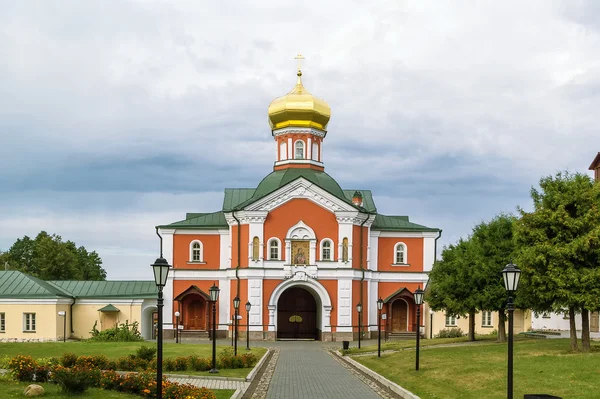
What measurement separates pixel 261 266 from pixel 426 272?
11800 mm

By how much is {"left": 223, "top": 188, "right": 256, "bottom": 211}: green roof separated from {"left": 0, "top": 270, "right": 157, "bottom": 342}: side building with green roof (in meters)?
8.10

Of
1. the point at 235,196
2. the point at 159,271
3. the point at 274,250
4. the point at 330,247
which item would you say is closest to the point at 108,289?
the point at 235,196

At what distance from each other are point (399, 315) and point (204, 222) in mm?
14959

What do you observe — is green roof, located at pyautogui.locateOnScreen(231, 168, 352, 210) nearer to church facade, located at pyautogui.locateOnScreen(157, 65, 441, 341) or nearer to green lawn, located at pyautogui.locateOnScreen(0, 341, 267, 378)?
church facade, located at pyautogui.locateOnScreen(157, 65, 441, 341)

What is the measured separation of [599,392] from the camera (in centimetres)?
1842

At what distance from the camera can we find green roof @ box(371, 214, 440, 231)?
53.9m

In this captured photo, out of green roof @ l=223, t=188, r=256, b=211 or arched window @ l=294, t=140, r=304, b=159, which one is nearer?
arched window @ l=294, t=140, r=304, b=159

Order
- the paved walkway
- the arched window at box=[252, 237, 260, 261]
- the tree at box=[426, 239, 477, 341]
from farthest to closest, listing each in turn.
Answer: the arched window at box=[252, 237, 260, 261]
the tree at box=[426, 239, 477, 341]
the paved walkway

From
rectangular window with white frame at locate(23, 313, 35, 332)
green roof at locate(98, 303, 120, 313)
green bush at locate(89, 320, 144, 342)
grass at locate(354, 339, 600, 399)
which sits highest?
grass at locate(354, 339, 600, 399)

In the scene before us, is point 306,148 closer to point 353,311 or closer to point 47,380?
point 353,311

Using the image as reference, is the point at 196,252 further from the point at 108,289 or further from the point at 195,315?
the point at 108,289

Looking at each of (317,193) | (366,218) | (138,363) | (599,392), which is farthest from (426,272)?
(599,392)

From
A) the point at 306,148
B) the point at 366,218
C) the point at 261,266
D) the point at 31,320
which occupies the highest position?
the point at 306,148

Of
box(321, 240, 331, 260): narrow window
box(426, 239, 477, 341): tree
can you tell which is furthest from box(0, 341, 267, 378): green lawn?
box(321, 240, 331, 260): narrow window
